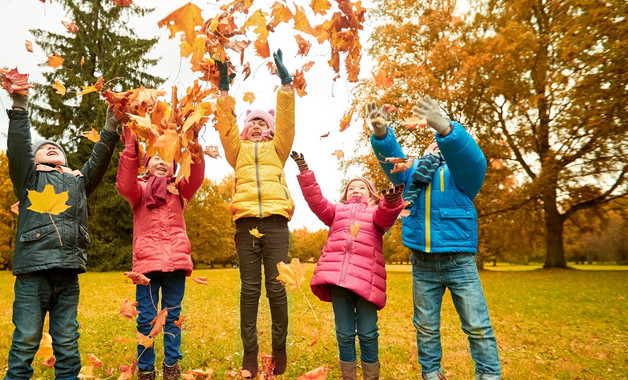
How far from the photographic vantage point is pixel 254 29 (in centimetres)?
200

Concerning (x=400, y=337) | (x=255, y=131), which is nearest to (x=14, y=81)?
(x=255, y=131)

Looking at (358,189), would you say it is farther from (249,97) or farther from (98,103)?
(98,103)

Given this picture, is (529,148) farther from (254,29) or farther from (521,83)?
(254,29)

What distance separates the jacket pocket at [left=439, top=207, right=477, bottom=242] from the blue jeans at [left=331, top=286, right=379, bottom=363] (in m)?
0.71

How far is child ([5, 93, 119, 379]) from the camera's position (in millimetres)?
2289

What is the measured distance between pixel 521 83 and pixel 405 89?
13.4 feet

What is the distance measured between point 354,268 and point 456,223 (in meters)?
0.73

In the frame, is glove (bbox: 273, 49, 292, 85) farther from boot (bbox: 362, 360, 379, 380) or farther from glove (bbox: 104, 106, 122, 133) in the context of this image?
boot (bbox: 362, 360, 379, 380)

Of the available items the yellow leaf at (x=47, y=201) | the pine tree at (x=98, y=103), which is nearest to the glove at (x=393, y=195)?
the yellow leaf at (x=47, y=201)

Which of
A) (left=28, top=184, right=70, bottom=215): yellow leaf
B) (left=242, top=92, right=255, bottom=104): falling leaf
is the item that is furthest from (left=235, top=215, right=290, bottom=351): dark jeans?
(left=28, top=184, right=70, bottom=215): yellow leaf

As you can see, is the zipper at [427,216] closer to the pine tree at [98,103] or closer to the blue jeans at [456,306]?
the blue jeans at [456,306]

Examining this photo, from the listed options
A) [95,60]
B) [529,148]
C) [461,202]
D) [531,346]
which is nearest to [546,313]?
[531,346]

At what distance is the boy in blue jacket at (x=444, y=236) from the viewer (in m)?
2.28

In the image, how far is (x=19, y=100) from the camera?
92.1 inches
